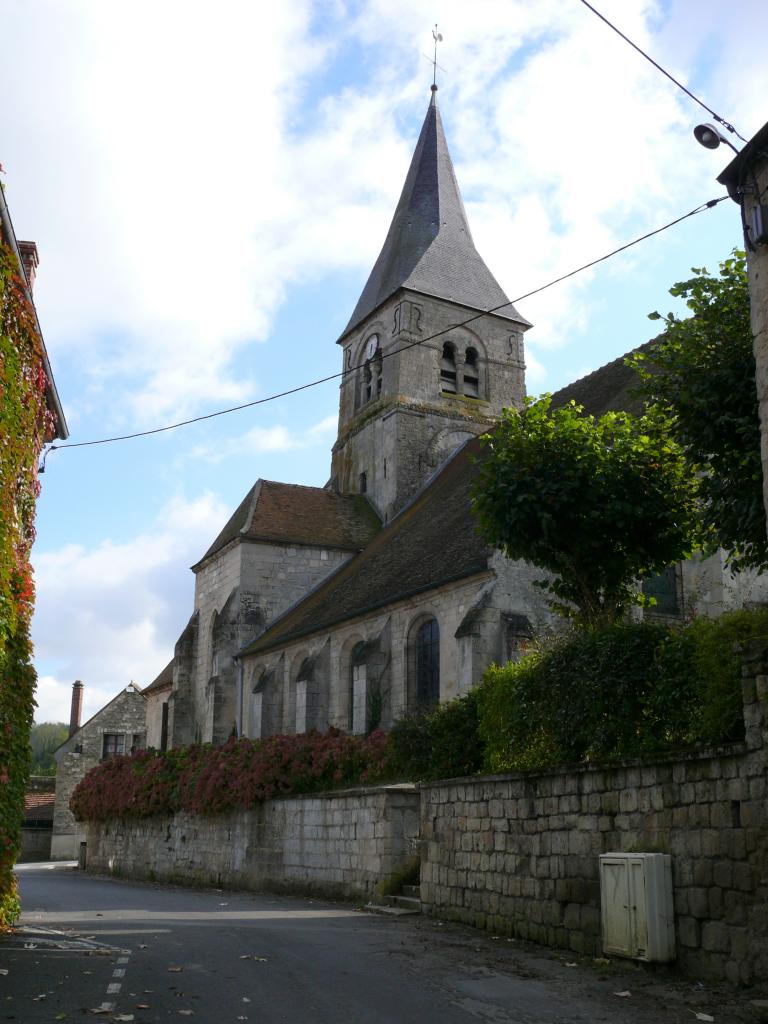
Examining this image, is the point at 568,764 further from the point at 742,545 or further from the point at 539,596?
the point at 539,596

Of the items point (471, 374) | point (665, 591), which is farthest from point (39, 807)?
point (665, 591)

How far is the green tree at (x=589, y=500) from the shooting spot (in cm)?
1214

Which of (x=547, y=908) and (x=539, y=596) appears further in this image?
(x=539, y=596)

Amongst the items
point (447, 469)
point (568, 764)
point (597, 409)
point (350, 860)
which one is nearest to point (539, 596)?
point (597, 409)

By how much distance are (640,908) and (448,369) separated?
26.3 meters

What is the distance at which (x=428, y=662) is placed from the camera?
21.3 m

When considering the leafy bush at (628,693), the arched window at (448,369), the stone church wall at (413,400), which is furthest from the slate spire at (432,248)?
the leafy bush at (628,693)

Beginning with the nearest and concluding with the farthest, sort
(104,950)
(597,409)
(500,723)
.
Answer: (104,950)
(500,723)
(597,409)

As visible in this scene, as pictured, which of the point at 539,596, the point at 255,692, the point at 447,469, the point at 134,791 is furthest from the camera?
the point at 447,469

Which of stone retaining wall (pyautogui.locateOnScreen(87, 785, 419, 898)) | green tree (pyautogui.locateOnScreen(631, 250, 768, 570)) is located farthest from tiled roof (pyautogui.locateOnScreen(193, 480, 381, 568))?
green tree (pyautogui.locateOnScreen(631, 250, 768, 570))

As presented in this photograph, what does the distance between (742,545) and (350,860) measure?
23.5 ft

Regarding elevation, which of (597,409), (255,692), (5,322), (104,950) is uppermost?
(597,409)

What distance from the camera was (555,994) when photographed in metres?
6.94

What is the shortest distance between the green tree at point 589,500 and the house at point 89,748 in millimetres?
30215
